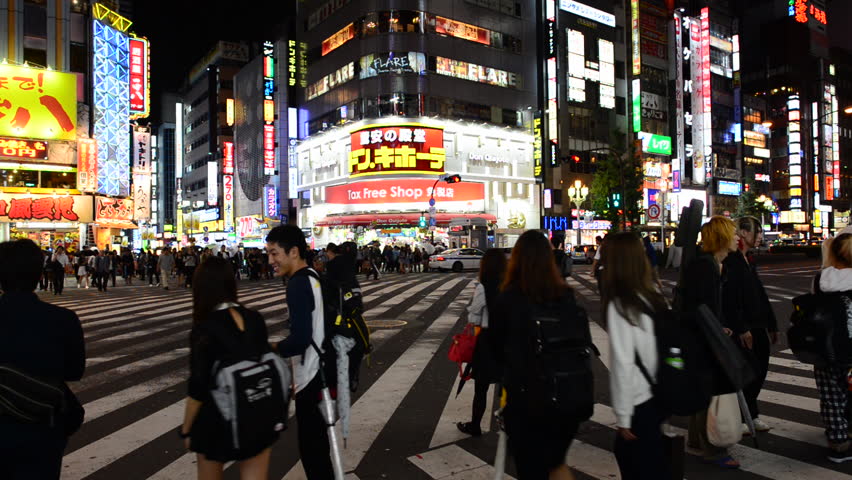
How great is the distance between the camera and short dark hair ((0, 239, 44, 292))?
277cm

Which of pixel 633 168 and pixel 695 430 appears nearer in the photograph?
pixel 695 430

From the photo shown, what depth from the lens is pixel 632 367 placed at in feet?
9.53

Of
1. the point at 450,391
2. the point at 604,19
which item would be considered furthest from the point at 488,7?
the point at 450,391

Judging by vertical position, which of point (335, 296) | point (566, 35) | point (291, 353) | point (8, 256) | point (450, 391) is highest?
point (566, 35)

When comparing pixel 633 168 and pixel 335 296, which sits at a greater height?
pixel 633 168

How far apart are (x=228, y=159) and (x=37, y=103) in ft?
140

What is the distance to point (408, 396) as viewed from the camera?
6746mm

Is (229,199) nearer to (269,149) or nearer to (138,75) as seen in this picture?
(269,149)

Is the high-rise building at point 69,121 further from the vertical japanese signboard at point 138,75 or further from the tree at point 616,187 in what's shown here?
the tree at point 616,187

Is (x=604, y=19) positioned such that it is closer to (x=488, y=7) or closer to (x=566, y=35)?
(x=566, y=35)

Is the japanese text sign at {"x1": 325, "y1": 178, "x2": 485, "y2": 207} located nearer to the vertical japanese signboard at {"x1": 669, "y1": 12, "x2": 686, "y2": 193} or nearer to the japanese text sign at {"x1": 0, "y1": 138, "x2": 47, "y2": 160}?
the japanese text sign at {"x1": 0, "y1": 138, "x2": 47, "y2": 160}

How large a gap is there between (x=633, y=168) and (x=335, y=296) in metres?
47.3

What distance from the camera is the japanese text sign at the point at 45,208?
1209 inches

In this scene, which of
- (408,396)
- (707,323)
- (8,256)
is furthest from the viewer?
(408,396)
